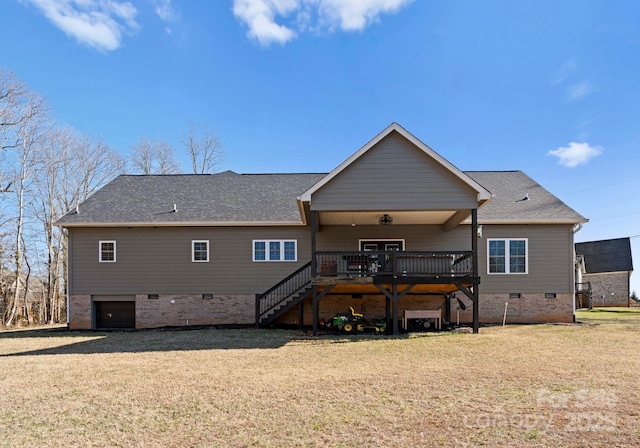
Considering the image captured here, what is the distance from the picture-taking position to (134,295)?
16953 mm

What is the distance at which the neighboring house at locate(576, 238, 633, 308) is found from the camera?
114ft

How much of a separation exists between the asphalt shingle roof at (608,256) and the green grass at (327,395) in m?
29.5

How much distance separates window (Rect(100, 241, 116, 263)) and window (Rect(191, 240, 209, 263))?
331cm

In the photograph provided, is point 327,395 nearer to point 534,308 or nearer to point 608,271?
point 534,308

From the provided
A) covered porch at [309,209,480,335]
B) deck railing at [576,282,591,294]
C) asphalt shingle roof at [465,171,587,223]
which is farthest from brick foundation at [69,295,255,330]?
deck railing at [576,282,591,294]

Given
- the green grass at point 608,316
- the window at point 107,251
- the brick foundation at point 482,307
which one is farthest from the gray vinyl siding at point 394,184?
the green grass at point 608,316

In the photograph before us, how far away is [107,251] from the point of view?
55.7 ft

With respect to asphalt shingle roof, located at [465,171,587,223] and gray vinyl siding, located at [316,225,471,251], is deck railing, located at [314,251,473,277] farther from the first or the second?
asphalt shingle roof, located at [465,171,587,223]

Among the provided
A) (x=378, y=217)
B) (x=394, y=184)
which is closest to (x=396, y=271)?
(x=394, y=184)

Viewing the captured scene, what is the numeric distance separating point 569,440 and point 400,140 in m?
10.2

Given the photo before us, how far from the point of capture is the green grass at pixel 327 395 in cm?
485

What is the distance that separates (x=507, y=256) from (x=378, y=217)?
560cm

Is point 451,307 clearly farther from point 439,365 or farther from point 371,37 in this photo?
point 371,37

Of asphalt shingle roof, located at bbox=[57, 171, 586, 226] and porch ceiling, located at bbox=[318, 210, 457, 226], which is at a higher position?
asphalt shingle roof, located at bbox=[57, 171, 586, 226]
